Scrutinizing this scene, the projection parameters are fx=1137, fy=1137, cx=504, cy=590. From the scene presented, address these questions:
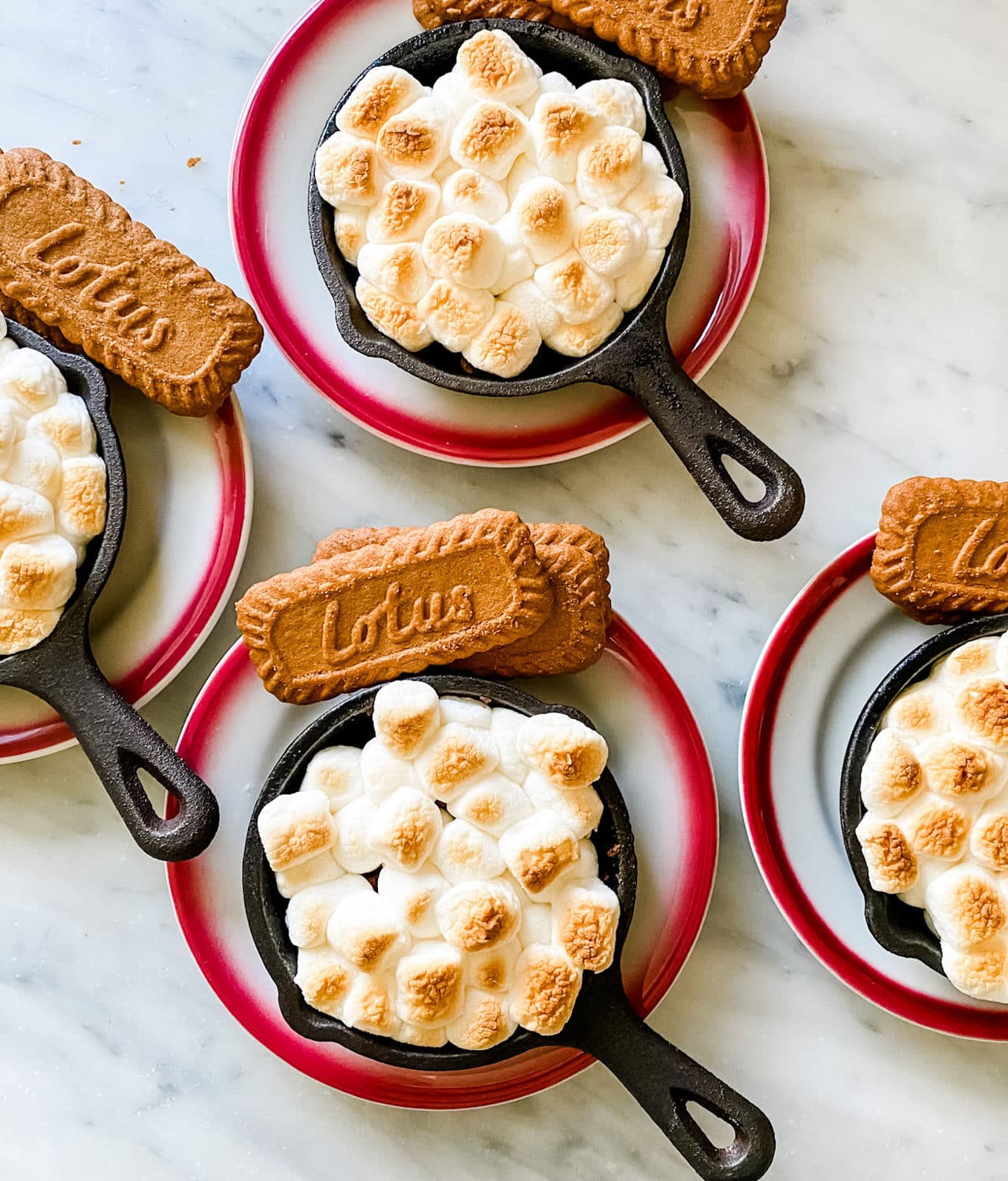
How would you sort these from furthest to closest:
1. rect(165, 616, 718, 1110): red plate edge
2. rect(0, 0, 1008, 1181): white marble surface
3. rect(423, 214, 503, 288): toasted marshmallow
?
rect(0, 0, 1008, 1181): white marble surface < rect(165, 616, 718, 1110): red plate edge < rect(423, 214, 503, 288): toasted marshmallow

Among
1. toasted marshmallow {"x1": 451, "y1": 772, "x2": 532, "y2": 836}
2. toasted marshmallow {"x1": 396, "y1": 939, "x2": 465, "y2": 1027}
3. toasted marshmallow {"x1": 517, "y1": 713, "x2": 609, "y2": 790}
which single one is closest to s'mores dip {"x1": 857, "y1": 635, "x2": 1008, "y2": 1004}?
toasted marshmallow {"x1": 517, "y1": 713, "x2": 609, "y2": 790}

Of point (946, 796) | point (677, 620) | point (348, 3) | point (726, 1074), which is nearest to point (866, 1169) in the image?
point (726, 1074)

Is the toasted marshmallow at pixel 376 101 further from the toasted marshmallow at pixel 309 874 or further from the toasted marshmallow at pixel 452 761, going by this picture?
the toasted marshmallow at pixel 309 874

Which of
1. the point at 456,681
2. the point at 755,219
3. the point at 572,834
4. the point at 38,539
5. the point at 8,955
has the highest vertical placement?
the point at 755,219

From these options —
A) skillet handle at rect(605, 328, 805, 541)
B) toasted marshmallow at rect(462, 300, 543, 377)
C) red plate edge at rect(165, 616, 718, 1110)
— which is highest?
toasted marshmallow at rect(462, 300, 543, 377)

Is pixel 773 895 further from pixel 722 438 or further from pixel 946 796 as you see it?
pixel 722 438

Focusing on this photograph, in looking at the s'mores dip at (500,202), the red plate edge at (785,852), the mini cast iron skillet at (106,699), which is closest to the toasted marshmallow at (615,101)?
the s'mores dip at (500,202)

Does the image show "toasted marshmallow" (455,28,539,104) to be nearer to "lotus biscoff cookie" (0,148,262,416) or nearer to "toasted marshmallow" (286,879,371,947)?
"lotus biscoff cookie" (0,148,262,416)
